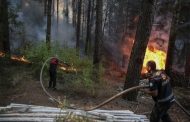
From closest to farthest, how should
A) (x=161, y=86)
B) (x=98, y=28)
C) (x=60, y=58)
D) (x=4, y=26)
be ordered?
(x=161, y=86), (x=60, y=58), (x=98, y=28), (x=4, y=26)

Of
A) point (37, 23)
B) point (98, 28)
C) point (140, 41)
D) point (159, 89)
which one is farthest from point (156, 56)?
point (159, 89)

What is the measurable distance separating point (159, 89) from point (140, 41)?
16.0 ft

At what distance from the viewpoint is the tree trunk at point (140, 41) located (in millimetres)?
13242

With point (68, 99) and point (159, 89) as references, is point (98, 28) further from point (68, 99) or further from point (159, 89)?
point (159, 89)

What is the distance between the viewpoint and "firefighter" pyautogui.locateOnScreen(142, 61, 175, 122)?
8.66 meters

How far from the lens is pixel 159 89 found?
8859mm

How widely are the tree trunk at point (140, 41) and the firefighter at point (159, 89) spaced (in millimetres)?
4543

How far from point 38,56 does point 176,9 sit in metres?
10.0

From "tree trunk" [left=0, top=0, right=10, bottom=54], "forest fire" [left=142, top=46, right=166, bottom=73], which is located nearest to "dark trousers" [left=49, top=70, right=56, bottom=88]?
"tree trunk" [left=0, top=0, right=10, bottom=54]

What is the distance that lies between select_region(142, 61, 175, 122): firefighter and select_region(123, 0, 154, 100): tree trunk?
14.9 ft

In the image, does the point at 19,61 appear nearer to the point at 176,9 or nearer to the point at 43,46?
the point at 43,46

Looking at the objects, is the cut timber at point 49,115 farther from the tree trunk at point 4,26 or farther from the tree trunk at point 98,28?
the tree trunk at point 4,26

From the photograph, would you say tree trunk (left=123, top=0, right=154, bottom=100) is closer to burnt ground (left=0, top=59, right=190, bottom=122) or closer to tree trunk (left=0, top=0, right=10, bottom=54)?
burnt ground (left=0, top=59, right=190, bottom=122)

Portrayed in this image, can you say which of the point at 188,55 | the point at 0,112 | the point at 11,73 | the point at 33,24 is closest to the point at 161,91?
the point at 0,112
